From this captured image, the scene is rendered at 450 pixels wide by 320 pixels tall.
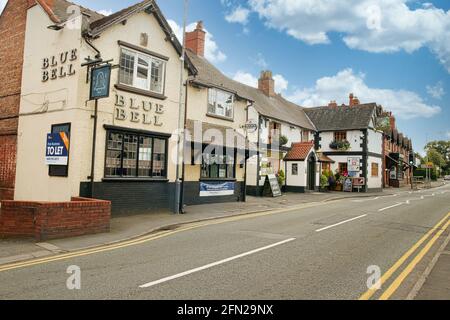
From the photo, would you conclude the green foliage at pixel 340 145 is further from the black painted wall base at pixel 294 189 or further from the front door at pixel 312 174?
the black painted wall base at pixel 294 189

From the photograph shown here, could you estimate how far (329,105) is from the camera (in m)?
43.2

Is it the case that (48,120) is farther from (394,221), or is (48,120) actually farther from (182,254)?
(394,221)

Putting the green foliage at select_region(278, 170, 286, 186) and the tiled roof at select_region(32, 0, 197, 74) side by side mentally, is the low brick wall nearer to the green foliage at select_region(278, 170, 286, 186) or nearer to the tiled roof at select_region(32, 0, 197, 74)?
the tiled roof at select_region(32, 0, 197, 74)

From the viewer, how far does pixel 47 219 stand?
9.55 meters

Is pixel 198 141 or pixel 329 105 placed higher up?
pixel 329 105

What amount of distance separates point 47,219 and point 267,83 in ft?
95.6

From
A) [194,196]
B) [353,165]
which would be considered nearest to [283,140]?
[353,165]

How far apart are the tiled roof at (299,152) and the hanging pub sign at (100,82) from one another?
68.3 ft

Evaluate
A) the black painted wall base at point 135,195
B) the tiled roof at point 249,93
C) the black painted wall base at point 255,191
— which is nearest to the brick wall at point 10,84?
the black painted wall base at point 135,195

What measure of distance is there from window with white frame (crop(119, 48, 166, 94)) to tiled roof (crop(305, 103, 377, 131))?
2627 cm

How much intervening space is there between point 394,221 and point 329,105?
31.4 m

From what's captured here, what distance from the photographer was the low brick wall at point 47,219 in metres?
9.52

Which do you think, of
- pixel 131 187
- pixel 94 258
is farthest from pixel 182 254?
pixel 131 187
